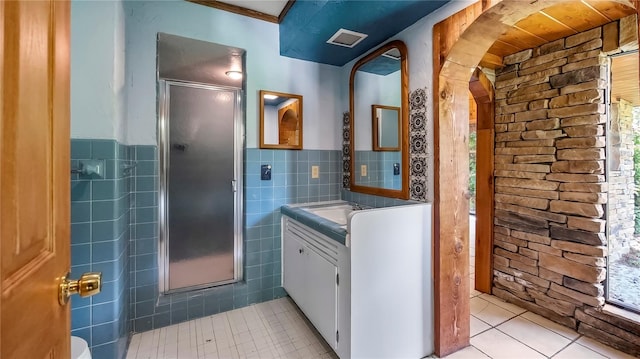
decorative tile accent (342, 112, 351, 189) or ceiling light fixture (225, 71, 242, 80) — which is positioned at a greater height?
ceiling light fixture (225, 71, 242, 80)

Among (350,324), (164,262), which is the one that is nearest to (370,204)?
(350,324)

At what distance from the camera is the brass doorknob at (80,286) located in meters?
0.64

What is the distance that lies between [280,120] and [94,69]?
4.26 feet

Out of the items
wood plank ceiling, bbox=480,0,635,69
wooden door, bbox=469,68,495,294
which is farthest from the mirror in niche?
wood plank ceiling, bbox=480,0,635,69

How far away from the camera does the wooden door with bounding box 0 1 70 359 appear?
1.38 ft

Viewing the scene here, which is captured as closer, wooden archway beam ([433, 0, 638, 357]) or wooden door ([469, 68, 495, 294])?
wooden archway beam ([433, 0, 638, 357])

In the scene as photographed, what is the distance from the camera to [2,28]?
0.40 metres

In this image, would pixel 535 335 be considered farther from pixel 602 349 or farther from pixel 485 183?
pixel 485 183

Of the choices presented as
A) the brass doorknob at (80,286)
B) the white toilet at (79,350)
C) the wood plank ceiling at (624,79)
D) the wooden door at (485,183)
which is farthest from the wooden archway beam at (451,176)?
the white toilet at (79,350)

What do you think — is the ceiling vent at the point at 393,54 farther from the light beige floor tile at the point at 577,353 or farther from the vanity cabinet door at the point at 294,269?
the light beige floor tile at the point at 577,353

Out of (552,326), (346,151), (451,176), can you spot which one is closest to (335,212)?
(346,151)

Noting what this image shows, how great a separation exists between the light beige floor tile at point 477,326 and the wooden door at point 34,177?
2280 millimetres

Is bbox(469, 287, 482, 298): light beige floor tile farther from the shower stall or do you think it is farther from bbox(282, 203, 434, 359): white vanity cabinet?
the shower stall

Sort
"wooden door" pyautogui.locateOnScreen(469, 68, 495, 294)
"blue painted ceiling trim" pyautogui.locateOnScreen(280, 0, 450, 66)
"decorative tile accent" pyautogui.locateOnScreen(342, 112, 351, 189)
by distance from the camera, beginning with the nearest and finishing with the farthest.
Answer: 1. "blue painted ceiling trim" pyautogui.locateOnScreen(280, 0, 450, 66)
2. "wooden door" pyautogui.locateOnScreen(469, 68, 495, 294)
3. "decorative tile accent" pyautogui.locateOnScreen(342, 112, 351, 189)
